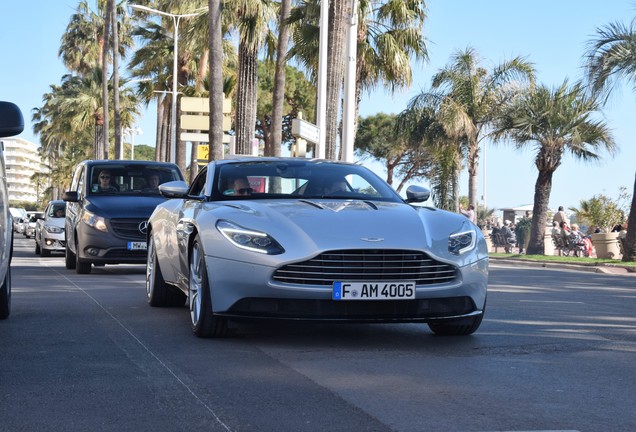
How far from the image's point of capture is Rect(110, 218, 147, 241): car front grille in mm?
15477

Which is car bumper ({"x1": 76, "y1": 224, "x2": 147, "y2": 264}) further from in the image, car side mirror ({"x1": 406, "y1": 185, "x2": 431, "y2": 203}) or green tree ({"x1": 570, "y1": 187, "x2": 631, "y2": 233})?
green tree ({"x1": 570, "y1": 187, "x2": 631, "y2": 233})

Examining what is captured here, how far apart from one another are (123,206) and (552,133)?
73.9 ft

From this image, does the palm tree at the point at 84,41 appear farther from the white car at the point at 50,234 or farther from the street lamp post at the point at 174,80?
the white car at the point at 50,234

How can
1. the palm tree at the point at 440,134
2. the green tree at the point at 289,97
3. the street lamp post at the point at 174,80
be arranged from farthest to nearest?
the green tree at the point at 289,97 < the palm tree at the point at 440,134 < the street lamp post at the point at 174,80

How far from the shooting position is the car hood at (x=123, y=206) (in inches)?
611

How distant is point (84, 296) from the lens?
1139cm

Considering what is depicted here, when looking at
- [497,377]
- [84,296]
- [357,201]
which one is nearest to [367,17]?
[84,296]

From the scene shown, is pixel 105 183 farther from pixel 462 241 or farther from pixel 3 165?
pixel 462 241

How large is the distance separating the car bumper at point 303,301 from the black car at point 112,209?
8327mm

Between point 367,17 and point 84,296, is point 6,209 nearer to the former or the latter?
point 84,296

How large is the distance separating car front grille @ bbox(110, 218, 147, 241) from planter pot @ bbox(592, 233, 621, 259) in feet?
60.0

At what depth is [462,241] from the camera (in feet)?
24.5

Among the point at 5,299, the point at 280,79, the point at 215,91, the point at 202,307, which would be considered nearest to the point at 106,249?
the point at 5,299

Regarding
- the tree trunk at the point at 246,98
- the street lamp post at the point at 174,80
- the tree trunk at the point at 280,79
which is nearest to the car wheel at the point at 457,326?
the tree trunk at the point at 280,79
